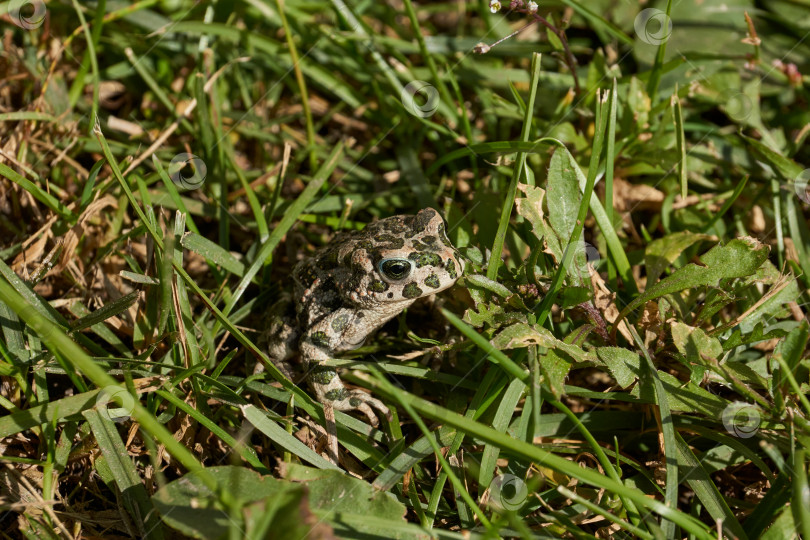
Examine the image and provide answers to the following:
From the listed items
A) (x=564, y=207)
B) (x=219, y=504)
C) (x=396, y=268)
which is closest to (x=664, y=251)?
(x=564, y=207)

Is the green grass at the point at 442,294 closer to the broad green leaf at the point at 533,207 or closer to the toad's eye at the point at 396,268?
the broad green leaf at the point at 533,207

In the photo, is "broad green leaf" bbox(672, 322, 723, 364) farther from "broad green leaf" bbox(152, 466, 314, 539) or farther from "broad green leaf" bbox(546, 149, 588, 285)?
"broad green leaf" bbox(152, 466, 314, 539)

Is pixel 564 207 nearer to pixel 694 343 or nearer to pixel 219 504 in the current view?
pixel 694 343

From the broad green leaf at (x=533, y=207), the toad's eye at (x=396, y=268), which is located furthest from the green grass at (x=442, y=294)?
the toad's eye at (x=396, y=268)

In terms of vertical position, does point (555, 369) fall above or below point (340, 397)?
above

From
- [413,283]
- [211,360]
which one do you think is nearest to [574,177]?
[413,283]

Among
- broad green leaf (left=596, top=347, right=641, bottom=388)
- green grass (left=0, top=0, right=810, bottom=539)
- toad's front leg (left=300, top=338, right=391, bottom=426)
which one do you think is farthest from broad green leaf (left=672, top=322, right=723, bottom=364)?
toad's front leg (left=300, top=338, right=391, bottom=426)
